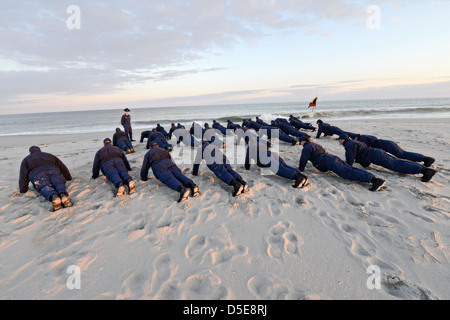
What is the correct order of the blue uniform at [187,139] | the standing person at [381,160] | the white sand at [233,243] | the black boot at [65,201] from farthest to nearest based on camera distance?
the blue uniform at [187,139] → the standing person at [381,160] → the black boot at [65,201] → the white sand at [233,243]

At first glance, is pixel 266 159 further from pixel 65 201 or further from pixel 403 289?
pixel 65 201

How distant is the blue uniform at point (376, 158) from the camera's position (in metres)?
5.71

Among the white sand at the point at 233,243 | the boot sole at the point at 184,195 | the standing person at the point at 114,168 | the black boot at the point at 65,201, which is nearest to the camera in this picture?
the white sand at the point at 233,243

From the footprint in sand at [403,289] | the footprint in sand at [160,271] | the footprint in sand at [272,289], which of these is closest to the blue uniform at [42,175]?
the footprint in sand at [160,271]

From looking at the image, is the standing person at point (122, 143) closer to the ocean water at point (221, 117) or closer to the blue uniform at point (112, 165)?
the blue uniform at point (112, 165)

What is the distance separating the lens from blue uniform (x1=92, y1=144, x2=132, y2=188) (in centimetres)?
529

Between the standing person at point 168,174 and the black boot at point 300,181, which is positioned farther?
the black boot at point 300,181

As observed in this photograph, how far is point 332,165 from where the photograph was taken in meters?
5.72

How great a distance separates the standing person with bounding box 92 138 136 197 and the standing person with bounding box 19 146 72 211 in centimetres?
96

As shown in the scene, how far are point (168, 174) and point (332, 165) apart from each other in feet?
15.6

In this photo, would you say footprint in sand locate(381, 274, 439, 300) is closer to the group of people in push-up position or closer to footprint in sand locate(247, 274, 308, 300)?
footprint in sand locate(247, 274, 308, 300)

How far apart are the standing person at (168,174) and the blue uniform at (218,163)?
83 cm
